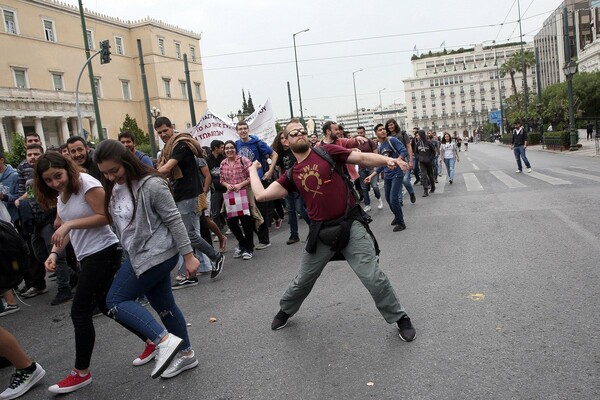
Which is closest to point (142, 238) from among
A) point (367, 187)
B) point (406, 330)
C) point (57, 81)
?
point (406, 330)

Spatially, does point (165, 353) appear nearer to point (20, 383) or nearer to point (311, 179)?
point (20, 383)

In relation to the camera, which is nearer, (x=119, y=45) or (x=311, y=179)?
(x=311, y=179)

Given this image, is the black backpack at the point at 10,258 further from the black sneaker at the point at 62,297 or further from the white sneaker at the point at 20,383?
the black sneaker at the point at 62,297

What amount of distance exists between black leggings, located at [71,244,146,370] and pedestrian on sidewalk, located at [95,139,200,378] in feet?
0.67

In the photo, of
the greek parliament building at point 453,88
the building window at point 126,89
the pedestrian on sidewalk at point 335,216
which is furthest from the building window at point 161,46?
the greek parliament building at point 453,88

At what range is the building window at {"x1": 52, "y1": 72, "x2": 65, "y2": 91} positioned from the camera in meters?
A: 49.2

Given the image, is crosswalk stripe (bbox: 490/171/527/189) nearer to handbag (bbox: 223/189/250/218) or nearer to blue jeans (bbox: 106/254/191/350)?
handbag (bbox: 223/189/250/218)

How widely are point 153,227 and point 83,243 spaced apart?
0.59 metres

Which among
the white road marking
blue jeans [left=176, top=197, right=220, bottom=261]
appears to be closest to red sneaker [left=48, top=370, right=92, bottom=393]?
blue jeans [left=176, top=197, right=220, bottom=261]

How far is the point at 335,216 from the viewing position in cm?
401

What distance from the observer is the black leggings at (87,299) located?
351cm

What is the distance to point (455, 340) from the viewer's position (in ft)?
12.2

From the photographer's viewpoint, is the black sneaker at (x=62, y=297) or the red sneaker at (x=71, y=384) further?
the black sneaker at (x=62, y=297)

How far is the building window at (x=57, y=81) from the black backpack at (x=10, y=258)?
51669mm
